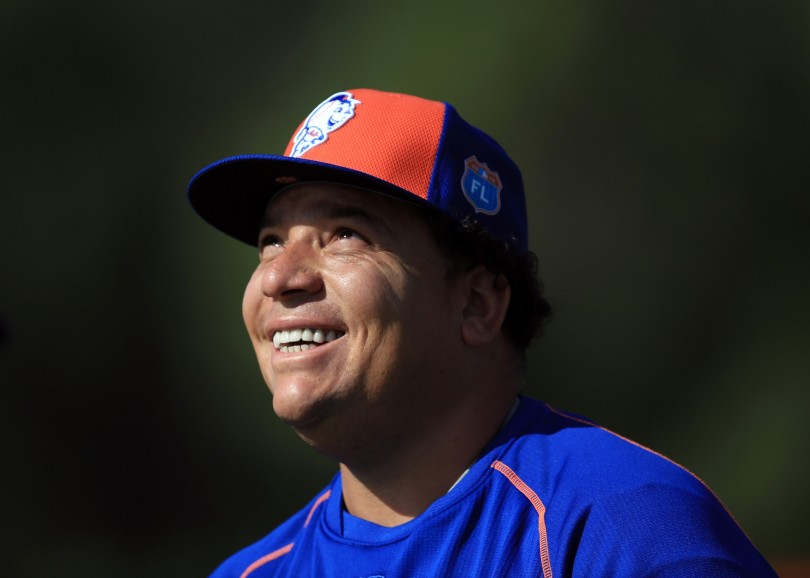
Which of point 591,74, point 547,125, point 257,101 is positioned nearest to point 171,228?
point 257,101

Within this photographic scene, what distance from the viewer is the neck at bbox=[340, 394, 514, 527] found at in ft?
7.80

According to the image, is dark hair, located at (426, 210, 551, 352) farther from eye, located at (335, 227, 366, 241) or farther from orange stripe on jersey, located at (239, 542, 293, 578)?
orange stripe on jersey, located at (239, 542, 293, 578)

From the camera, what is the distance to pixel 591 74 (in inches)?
253

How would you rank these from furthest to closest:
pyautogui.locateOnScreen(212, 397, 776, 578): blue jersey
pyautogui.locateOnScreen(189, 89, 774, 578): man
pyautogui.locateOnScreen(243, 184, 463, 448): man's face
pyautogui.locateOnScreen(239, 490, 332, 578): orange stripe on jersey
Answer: pyautogui.locateOnScreen(239, 490, 332, 578): orange stripe on jersey, pyautogui.locateOnScreen(243, 184, 463, 448): man's face, pyautogui.locateOnScreen(189, 89, 774, 578): man, pyautogui.locateOnScreen(212, 397, 776, 578): blue jersey

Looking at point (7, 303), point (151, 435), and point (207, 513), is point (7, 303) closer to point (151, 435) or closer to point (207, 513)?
point (151, 435)

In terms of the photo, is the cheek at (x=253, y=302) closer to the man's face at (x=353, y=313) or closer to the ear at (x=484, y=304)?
the man's face at (x=353, y=313)

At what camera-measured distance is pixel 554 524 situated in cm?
205

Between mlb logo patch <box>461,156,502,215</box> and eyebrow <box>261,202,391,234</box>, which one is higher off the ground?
mlb logo patch <box>461,156,502,215</box>

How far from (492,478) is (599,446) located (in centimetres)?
26

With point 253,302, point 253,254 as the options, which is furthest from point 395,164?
point 253,254

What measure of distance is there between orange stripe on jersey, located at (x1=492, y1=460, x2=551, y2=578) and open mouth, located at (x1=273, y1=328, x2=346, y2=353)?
488mm

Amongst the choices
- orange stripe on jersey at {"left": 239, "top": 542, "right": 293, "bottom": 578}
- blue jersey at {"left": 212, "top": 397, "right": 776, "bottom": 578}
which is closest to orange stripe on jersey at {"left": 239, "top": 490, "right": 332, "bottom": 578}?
orange stripe on jersey at {"left": 239, "top": 542, "right": 293, "bottom": 578}

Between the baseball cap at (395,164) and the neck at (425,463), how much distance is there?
48 cm

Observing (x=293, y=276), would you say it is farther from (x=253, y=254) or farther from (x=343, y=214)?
(x=253, y=254)
